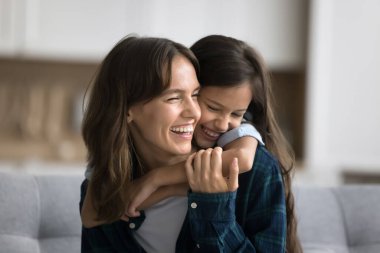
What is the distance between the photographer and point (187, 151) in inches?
58.7

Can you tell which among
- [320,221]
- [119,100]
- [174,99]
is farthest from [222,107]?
[320,221]

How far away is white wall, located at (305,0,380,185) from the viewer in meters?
4.12

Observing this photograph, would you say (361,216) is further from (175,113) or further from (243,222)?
(175,113)

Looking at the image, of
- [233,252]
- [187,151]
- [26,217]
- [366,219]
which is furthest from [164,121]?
[366,219]

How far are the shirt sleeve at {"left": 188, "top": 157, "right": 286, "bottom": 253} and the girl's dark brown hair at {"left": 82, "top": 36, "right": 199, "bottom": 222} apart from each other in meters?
0.20

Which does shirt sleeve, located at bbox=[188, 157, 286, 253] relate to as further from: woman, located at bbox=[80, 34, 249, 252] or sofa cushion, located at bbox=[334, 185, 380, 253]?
sofa cushion, located at bbox=[334, 185, 380, 253]

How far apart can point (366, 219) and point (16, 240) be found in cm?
100

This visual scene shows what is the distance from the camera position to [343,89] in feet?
13.6

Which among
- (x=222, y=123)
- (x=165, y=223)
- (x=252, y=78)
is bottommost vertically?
(x=165, y=223)

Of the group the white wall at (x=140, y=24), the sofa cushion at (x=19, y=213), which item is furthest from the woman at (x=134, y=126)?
the white wall at (x=140, y=24)

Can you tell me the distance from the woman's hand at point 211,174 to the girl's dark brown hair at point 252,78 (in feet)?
0.70

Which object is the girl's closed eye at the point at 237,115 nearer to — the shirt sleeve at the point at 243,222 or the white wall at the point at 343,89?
the shirt sleeve at the point at 243,222

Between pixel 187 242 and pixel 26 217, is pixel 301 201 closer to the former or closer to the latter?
pixel 187 242

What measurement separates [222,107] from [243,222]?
266 mm
